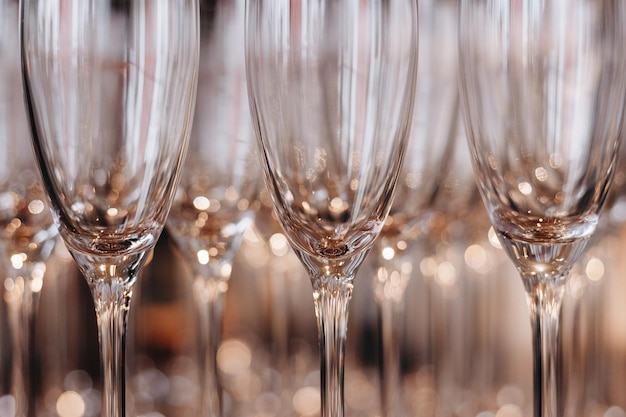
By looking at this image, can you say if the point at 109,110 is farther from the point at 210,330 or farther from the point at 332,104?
the point at 210,330

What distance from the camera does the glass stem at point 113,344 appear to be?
433 mm

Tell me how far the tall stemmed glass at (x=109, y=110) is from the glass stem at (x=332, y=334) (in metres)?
0.08

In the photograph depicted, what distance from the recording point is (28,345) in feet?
2.06

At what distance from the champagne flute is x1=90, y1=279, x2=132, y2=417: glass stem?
0.46 feet

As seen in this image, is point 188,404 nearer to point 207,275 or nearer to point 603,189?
point 207,275

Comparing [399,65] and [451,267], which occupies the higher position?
[399,65]

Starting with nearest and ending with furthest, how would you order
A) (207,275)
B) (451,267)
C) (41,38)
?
(41,38)
(207,275)
(451,267)

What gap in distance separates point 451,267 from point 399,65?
0.46 m

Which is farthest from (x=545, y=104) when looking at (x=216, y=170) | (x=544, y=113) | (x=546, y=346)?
(x=216, y=170)

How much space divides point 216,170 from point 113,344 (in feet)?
0.59

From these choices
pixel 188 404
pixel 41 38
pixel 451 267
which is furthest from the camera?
pixel 188 404

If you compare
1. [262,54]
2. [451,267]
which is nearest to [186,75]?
[262,54]

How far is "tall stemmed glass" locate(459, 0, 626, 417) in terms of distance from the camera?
1.32 ft

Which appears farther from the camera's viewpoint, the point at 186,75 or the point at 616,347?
the point at 616,347
